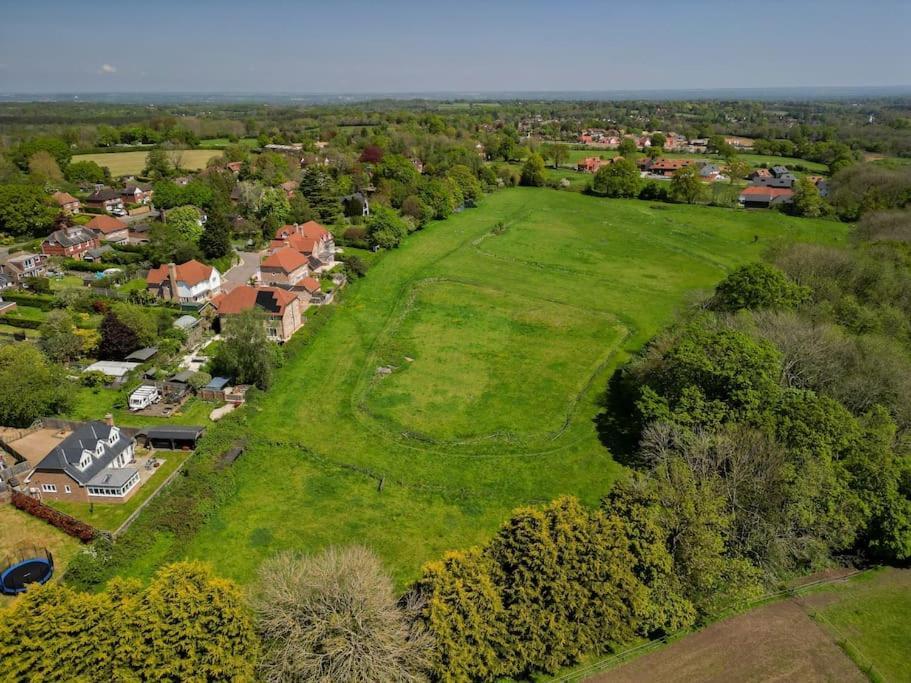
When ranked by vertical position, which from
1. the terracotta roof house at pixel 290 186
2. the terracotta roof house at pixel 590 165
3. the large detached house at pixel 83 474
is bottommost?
the large detached house at pixel 83 474

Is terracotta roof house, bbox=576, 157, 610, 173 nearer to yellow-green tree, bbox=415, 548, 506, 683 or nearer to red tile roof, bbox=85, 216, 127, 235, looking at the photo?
red tile roof, bbox=85, 216, 127, 235

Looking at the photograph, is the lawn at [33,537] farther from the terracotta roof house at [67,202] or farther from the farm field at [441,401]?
the terracotta roof house at [67,202]

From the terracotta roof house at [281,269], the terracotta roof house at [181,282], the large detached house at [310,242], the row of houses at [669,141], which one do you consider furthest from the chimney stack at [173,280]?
the row of houses at [669,141]

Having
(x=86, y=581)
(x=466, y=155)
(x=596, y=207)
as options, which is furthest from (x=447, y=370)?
(x=466, y=155)

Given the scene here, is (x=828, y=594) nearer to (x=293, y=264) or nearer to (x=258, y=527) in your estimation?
(x=258, y=527)

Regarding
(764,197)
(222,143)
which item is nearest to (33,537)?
(764,197)

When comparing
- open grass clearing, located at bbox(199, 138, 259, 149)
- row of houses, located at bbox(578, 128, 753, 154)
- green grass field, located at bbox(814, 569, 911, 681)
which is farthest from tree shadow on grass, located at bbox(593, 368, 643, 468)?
row of houses, located at bbox(578, 128, 753, 154)
